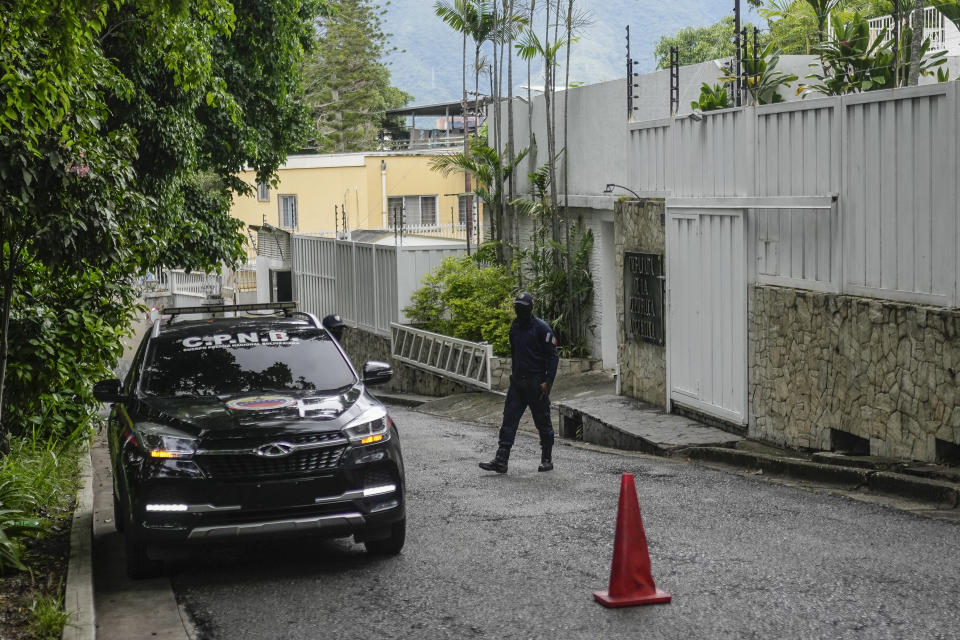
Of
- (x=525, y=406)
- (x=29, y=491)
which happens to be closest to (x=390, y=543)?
(x=29, y=491)

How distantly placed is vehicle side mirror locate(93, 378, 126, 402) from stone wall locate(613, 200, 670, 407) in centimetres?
853

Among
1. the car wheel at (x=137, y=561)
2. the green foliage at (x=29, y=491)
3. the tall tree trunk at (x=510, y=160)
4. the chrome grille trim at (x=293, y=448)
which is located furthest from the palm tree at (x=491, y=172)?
the car wheel at (x=137, y=561)

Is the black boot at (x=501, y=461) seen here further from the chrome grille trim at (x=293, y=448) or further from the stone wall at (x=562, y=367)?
the stone wall at (x=562, y=367)

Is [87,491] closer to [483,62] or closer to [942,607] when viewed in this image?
[942,607]

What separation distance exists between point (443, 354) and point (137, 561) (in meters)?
16.0

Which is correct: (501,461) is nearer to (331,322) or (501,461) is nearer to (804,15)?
(331,322)

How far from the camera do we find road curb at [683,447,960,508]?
9266 millimetres

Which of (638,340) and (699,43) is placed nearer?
(638,340)

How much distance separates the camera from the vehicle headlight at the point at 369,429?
7.61 meters

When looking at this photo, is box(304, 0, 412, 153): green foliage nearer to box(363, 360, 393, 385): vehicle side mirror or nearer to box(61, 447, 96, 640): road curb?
box(61, 447, 96, 640): road curb

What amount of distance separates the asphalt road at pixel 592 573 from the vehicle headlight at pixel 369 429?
93cm

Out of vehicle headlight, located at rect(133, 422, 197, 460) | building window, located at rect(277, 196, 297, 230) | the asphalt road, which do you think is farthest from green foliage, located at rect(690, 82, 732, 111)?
building window, located at rect(277, 196, 297, 230)

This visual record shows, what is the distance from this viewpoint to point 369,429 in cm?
773

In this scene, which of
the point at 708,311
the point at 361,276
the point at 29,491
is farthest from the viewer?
the point at 361,276
